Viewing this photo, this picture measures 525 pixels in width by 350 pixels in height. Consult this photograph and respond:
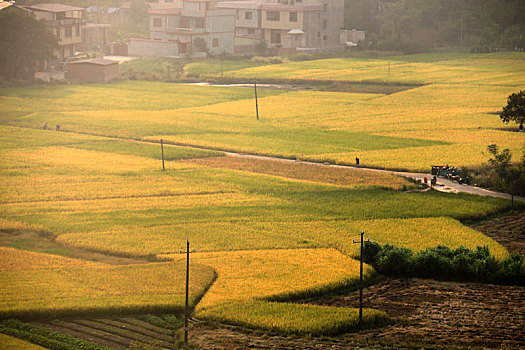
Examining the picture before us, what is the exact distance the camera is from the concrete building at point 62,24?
2854 inches

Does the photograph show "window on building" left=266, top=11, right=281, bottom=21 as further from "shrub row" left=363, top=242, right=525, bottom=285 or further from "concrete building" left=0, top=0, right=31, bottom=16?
"shrub row" left=363, top=242, right=525, bottom=285

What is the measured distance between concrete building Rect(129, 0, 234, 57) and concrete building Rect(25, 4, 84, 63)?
7.75 meters

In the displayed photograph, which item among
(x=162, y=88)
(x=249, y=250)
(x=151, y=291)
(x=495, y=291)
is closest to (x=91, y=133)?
(x=162, y=88)

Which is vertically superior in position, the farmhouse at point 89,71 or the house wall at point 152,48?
the house wall at point 152,48

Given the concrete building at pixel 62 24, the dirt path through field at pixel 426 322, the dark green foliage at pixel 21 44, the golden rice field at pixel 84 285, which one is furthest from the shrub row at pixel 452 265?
the concrete building at pixel 62 24

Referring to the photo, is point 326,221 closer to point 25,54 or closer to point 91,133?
point 91,133

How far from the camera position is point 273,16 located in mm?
88688

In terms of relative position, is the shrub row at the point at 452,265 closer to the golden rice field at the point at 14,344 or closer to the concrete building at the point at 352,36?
the golden rice field at the point at 14,344

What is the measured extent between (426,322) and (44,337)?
10.7 m

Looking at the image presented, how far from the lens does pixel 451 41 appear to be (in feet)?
299

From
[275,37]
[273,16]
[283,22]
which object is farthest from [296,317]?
[275,37]

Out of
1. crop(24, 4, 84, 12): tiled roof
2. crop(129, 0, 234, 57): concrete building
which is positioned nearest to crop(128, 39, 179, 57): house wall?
crop(129, 0, 234, 57): concrete building

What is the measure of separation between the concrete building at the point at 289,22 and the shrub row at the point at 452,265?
203ft

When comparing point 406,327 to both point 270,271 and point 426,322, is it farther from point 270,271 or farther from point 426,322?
point 270,271
